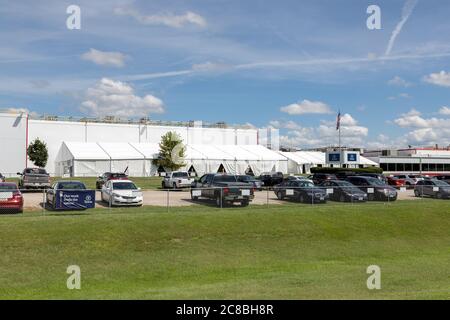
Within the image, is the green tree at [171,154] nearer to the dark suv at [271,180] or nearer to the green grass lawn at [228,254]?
the dark suv at [271,180]

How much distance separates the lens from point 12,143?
6975cm

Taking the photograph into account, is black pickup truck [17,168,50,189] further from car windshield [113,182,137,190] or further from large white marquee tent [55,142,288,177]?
large white marquee tent [55,142,288,177]

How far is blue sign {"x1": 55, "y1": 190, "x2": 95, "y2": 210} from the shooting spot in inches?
882

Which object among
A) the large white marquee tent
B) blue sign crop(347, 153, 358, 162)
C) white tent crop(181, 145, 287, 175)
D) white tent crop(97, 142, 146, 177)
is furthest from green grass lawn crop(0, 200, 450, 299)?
white tent crop(181, 145, 287, 175)

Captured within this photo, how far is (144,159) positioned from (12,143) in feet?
59.0

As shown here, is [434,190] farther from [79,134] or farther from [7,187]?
[79,134]

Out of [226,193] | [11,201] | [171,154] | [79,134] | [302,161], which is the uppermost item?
[79,134]

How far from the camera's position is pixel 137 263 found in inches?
648

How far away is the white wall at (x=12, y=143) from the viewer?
69.1 m

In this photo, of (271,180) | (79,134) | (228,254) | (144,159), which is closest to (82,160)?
(144,159)

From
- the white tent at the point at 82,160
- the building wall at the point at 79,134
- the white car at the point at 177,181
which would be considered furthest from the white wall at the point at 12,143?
the white car at the point at 177,181

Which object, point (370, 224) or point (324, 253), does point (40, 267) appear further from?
point (370, 224)
